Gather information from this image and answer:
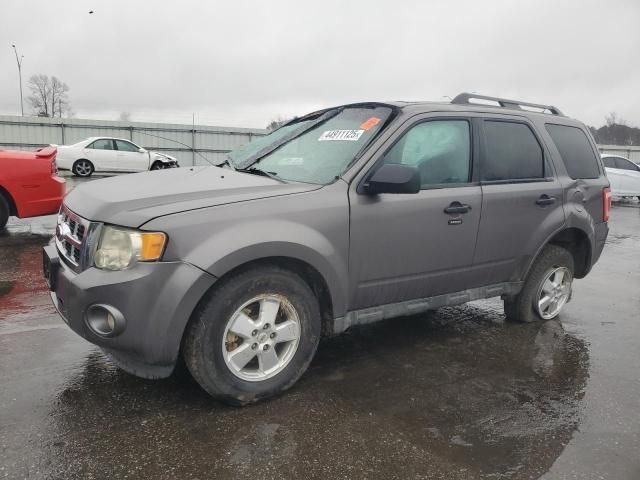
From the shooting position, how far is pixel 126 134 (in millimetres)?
26859

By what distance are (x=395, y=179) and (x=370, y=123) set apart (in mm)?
667

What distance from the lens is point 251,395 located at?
3006 millimetres

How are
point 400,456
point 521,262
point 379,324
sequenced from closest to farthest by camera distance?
1. point 400,456
2. point 521,262
3. point 379,324

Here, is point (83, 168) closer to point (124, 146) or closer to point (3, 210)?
point (124, 146)

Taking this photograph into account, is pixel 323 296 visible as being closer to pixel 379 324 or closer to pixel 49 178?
pixel 379 324

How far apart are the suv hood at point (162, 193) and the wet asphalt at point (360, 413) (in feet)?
3.51

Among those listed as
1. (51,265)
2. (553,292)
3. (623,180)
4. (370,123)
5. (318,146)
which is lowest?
(553,292)

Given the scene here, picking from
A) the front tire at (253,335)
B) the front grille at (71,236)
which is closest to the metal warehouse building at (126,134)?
the front grille at (71,236)

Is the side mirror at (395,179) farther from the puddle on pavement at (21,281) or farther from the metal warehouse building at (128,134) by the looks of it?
the metal warehouse building at (128,134)

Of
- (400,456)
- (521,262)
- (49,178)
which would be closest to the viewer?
(400,456)

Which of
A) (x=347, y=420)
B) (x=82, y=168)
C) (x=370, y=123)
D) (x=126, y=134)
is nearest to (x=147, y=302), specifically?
(x=347, y=420)

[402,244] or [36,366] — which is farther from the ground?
[402,244]

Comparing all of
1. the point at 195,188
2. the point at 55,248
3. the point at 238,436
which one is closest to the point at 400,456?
the point at 238,436

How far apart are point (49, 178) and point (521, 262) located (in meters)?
6.25
